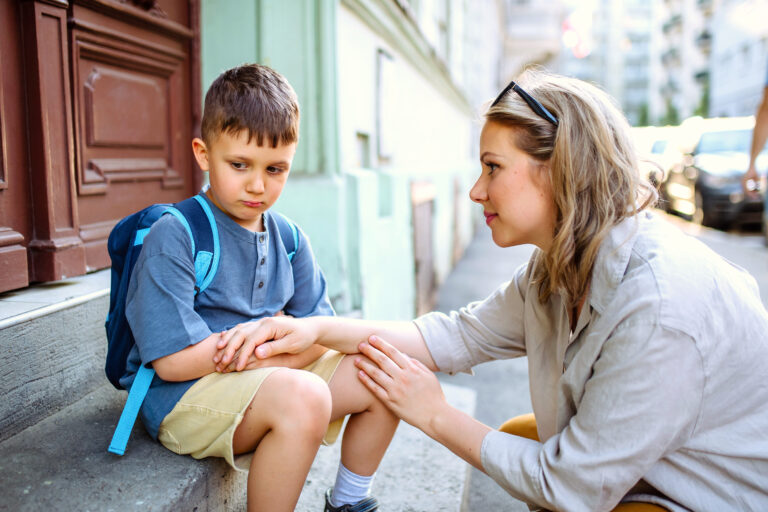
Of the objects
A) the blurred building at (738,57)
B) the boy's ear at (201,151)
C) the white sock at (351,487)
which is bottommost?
the white sock at (351,487)

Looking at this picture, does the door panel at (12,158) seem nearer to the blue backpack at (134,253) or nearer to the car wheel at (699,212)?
the blue backpack at (134,253)

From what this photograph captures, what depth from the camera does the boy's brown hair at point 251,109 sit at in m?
1.62

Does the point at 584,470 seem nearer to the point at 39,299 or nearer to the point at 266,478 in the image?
the point at 266,478

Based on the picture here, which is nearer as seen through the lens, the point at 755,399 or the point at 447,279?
the point at 755,399

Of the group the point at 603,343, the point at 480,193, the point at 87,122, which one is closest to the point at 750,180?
the point at 480,193

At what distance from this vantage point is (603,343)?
137 cm

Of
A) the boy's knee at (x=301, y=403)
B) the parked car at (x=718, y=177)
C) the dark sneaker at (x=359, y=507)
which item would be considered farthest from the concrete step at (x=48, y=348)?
the parked car at (x=718, y=177)

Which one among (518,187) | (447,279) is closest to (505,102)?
(518,187)

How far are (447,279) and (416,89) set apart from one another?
216 centimetres

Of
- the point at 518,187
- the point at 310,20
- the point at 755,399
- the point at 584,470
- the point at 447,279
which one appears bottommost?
the point at 447,279

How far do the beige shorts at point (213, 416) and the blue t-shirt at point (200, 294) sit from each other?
0.03 m

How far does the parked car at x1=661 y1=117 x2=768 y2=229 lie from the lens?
9.27 metres

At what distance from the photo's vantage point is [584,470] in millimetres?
1315

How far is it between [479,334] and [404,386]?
0.38 metres
